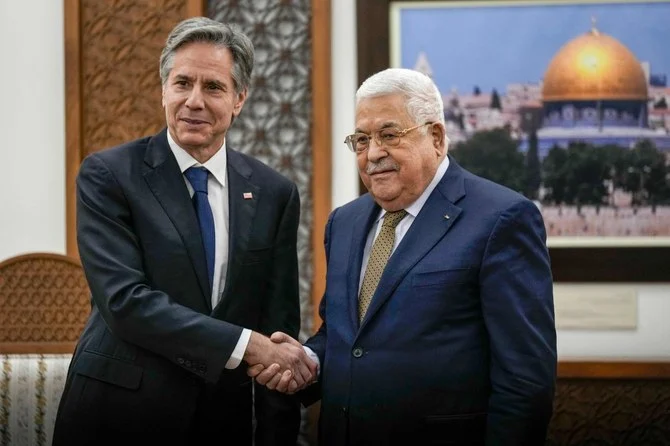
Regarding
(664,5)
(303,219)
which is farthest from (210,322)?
(664,5)

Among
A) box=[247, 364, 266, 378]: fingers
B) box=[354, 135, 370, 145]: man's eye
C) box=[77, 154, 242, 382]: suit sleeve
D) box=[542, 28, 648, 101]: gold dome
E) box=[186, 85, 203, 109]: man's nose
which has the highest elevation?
box=[542, 28, 648, 101]: gold dome

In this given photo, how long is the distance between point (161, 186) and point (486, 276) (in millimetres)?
916

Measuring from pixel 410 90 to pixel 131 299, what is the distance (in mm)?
901

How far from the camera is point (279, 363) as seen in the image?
238 cm

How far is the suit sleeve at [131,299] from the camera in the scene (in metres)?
2.25

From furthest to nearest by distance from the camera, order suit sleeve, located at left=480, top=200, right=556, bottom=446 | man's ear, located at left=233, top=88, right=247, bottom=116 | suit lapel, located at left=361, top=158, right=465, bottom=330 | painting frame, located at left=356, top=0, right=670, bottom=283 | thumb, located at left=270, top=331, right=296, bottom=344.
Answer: painting frame, located at left=356, top=0, right=670, bottom=283 < man's ear, located at left=233, top=88, right=247, bottom=116 < thumb, located at left=270, top=331, right=296, bottom=344 < suit lapel, located at left=361, top=158, right=465, bottom=330 < suit sleeve, located at left=480, top=200, right=556, bottom=446

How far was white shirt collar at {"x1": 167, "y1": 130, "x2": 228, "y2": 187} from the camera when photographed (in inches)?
96.7

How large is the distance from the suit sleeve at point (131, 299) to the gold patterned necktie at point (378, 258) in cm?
34

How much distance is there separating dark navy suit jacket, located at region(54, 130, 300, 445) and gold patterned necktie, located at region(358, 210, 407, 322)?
12.6 inches

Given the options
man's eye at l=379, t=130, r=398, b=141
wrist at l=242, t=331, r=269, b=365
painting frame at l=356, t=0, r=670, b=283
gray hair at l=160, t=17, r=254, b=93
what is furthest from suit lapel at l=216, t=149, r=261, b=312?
painting frame at l=356, t=0, r=670, b=283

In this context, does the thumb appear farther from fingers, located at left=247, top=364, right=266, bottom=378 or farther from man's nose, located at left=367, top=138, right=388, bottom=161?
man's nose, located at left=367, top=138, right=388, bottom=161

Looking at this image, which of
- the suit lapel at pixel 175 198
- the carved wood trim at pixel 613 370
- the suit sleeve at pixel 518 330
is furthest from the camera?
the carved wood trim at pixel 613 370

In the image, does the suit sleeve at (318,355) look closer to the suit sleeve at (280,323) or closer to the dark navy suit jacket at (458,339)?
the suit sleeve at (280,323)

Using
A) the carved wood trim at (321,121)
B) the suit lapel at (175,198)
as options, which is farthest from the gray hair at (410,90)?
the carved wood trim at (321,121)
